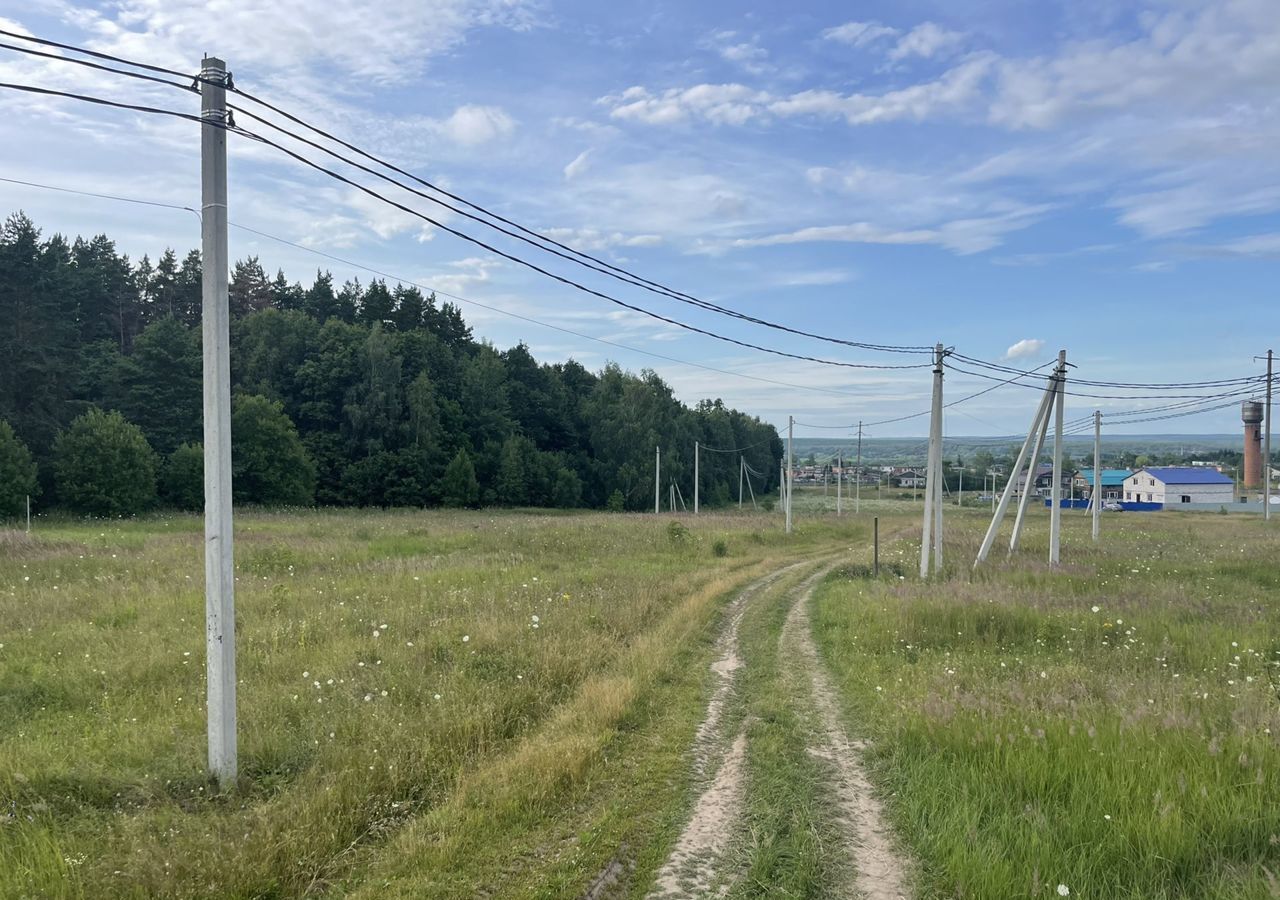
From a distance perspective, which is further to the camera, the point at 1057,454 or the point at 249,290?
the point at 249,290

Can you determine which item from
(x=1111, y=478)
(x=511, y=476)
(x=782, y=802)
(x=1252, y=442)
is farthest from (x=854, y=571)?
(x=1111, y=478)

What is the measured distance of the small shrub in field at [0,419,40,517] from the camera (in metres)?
36.7

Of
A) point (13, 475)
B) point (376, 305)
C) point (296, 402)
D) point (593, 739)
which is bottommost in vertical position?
point (593, 739)

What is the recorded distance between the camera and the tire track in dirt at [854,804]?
461 centimetres

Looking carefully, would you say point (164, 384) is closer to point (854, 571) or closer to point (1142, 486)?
point (854, 571)

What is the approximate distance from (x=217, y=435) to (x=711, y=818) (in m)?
4.74

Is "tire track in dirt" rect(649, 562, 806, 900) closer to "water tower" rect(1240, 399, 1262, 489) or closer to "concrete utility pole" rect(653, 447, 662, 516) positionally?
"concrete utility pole" rect(653, 447, 662, 516)

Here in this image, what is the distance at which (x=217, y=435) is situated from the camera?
565 centimetres

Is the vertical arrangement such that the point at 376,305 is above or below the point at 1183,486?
above

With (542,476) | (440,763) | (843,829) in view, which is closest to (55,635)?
(440,763)

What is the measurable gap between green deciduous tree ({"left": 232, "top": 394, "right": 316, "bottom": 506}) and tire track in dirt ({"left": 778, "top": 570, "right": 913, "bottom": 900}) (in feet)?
162

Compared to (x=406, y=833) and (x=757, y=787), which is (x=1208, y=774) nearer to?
(x=757, y=787)

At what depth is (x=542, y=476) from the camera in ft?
233

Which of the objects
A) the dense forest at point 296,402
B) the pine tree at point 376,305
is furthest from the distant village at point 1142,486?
the pine tree at point 376,305
